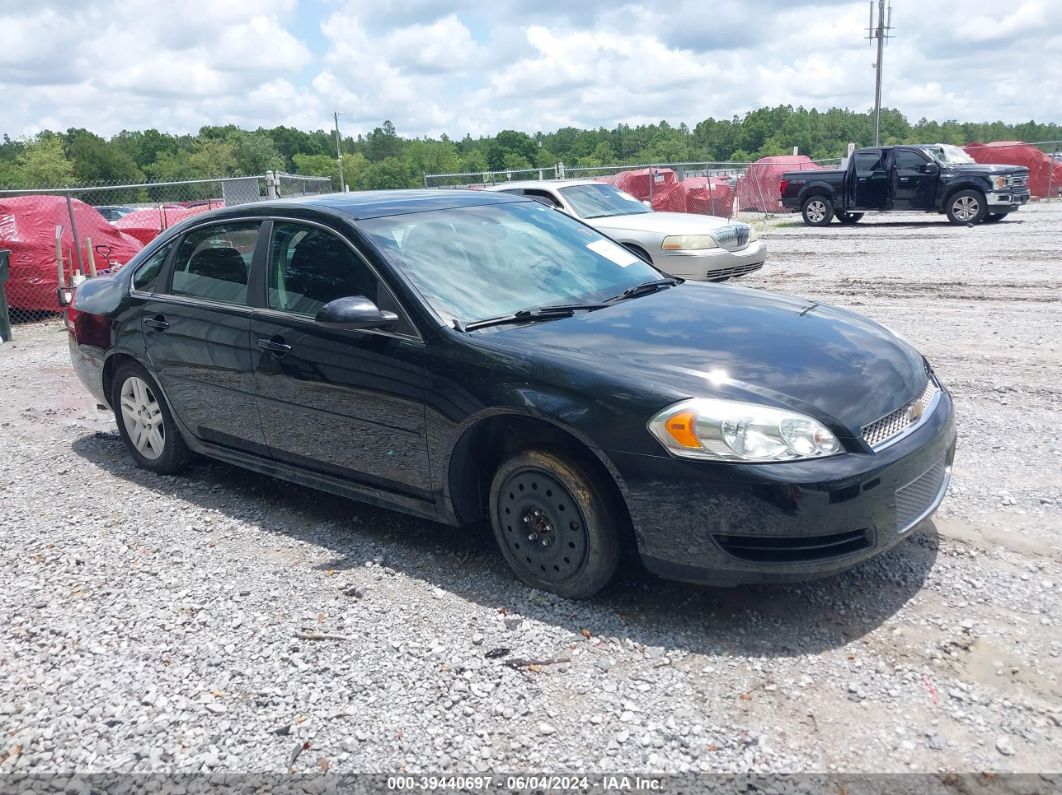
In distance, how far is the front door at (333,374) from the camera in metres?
4.16

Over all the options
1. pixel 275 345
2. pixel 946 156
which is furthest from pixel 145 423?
pixel 946 156

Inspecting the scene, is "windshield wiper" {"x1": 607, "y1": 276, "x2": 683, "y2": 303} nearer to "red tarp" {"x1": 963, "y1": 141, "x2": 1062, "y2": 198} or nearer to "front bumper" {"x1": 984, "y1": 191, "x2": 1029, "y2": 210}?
"front bumper" {"x1": 984, "y1": 191, "x2": 1029, "y2": 210}

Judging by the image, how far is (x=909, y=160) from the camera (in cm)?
2109

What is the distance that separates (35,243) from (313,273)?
1026 cm

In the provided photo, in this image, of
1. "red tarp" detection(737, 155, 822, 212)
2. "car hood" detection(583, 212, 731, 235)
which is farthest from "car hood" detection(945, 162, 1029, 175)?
"car hood" detection(583, 212, 731, 235)

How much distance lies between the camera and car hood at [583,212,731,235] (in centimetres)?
1132

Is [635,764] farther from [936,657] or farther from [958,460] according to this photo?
[958,460]

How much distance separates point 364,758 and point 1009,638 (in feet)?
7.61

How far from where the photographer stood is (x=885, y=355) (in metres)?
3.99

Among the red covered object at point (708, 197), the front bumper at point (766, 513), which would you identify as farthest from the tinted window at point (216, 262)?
the red covered object at point (708, 197)

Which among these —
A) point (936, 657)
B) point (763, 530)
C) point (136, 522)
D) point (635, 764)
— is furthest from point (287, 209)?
point (936, 657)

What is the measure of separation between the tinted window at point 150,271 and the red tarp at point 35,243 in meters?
8.52

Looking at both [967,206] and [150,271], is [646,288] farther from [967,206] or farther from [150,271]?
[967,206]

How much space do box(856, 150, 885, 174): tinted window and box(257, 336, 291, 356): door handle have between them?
19.8m
